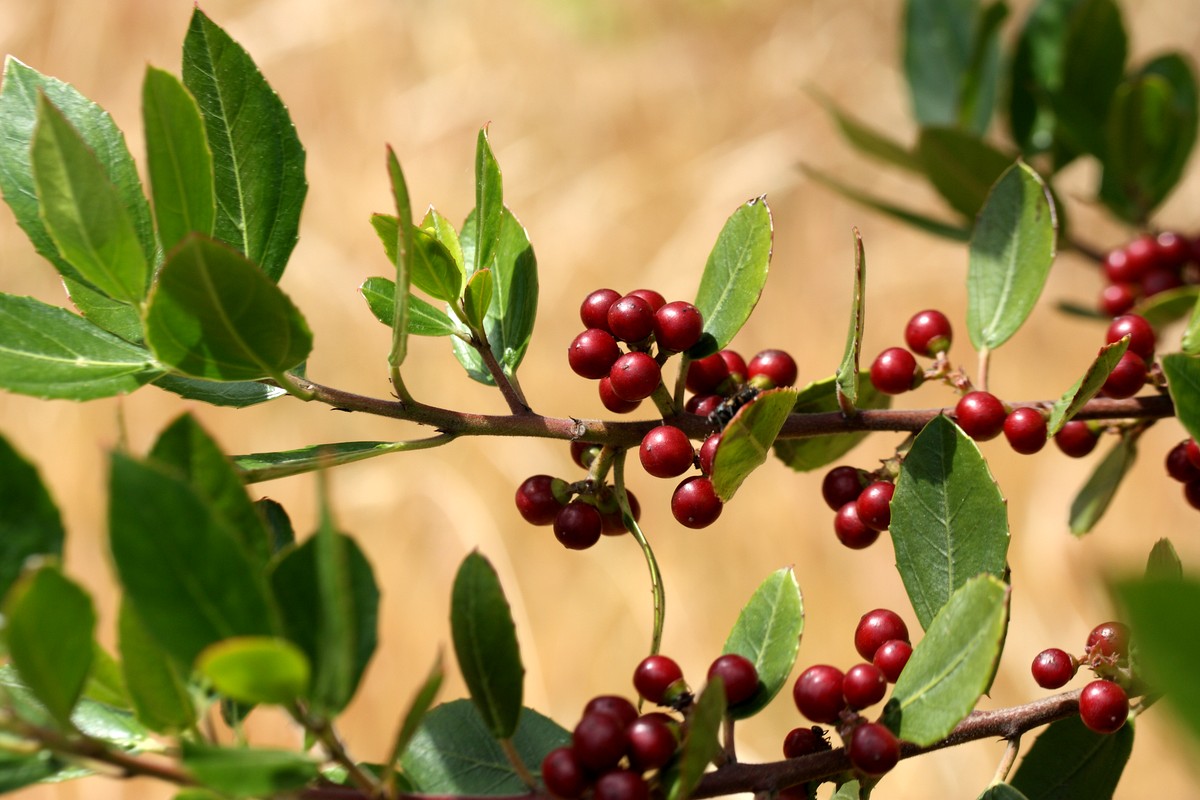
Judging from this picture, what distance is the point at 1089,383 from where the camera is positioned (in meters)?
0.79

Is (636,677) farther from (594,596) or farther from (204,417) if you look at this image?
(204,417)

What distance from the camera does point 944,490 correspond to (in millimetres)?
803

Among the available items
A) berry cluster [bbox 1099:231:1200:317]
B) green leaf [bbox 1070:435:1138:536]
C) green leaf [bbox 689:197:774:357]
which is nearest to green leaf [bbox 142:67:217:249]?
green leaf [bbox 689:197:774:357]

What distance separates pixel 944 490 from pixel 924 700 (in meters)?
0.18

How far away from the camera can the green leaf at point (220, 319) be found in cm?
60

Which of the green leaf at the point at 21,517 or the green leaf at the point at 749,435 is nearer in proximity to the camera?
the green leaf at the point at 21,517

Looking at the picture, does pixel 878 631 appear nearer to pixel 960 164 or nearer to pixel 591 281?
pixel 960 164

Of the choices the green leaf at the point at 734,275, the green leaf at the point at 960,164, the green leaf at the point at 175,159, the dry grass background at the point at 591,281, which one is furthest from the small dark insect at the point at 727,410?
the dry grass background at the point at 591,281

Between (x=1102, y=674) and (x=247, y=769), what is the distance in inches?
25.1

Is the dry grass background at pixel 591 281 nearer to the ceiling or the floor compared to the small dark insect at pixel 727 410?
nearer to the ceiling

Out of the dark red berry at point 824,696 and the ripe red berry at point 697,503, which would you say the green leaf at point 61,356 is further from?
the dark red berry at point 824,696

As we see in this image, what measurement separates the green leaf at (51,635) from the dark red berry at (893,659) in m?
0.54

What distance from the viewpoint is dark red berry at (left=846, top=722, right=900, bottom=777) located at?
2.16 ft

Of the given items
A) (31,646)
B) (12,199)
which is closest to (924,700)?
(31,646)
